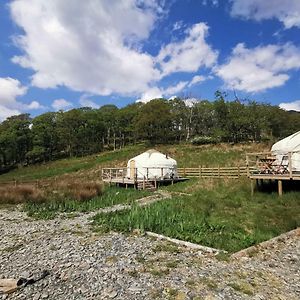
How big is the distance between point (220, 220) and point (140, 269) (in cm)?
584

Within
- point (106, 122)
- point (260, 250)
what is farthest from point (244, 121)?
point (260, 250)

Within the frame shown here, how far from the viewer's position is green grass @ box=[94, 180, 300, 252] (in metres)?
10.8

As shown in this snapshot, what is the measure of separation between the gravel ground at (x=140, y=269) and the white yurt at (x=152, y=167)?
1856 cm

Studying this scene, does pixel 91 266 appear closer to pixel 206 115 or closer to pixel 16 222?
pixel 16 222

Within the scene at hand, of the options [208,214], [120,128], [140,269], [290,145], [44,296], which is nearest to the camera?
[44,296]

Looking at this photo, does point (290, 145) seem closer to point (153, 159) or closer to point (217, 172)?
point (217, 172)

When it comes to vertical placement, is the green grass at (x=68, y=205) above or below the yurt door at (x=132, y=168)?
below

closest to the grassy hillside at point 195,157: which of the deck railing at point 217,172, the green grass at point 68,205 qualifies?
the deck railing at point 217,172

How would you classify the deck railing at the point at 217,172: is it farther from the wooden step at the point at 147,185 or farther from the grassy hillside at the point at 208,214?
the wooden step at the point at 147,185

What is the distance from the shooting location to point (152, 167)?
30.0 m

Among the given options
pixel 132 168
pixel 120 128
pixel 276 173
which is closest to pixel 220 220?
pixel 276 173

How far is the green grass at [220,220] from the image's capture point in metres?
10.8

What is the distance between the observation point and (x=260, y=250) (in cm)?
930

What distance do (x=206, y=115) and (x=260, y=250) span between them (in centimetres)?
5988
